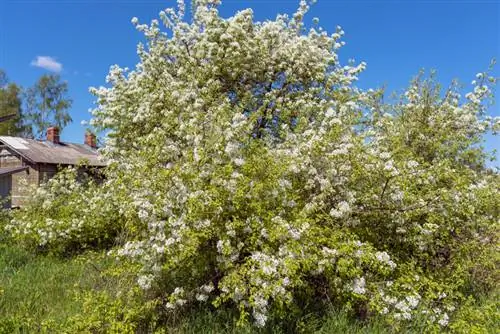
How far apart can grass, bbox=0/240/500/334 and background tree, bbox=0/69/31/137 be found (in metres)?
37.9

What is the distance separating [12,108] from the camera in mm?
41531

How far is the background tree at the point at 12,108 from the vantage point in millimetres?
40531

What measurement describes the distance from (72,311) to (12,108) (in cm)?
4262

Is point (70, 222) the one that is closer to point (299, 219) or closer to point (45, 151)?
point (299, 219)

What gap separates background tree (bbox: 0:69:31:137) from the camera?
133 ft

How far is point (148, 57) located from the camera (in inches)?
408

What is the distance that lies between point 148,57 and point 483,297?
8.77 m

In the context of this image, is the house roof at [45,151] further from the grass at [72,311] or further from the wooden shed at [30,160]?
the grass at [72,311]

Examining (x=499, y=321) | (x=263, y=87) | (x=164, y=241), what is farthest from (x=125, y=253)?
(x=263, y=87)

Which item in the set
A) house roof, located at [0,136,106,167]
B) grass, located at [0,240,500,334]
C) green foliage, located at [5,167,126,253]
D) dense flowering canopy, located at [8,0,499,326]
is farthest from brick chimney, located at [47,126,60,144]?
grass, located at [0,240,500,334]

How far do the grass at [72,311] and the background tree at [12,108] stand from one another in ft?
124

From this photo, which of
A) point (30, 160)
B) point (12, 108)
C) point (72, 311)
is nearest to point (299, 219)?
point (72, 311)

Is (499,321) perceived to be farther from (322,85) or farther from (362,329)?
(322,85)

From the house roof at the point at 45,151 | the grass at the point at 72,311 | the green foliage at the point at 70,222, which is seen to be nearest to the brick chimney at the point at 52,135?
the house roof at the point at 45,151
